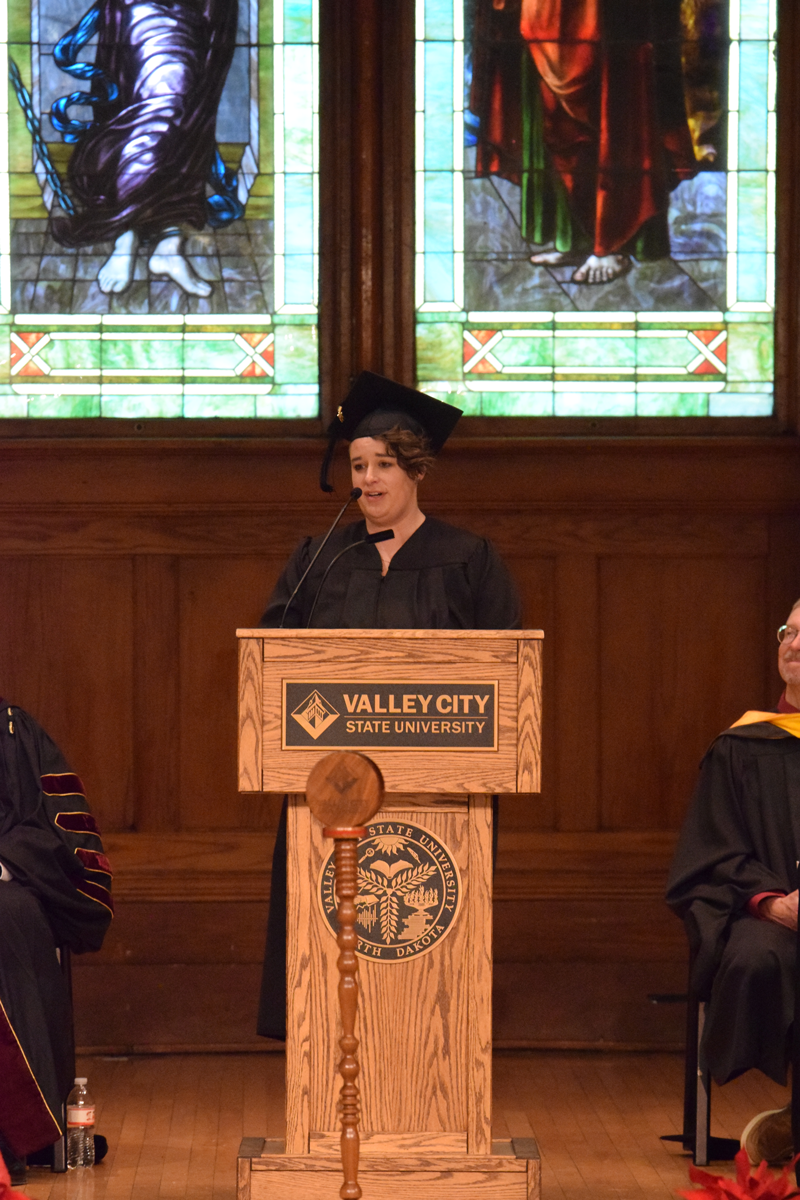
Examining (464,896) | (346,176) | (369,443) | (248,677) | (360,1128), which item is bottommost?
(360,1128)

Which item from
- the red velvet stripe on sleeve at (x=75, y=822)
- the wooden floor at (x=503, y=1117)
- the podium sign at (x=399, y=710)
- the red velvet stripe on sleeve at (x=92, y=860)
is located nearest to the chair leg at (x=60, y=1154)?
the wooden floor at (x=503, y=1117)

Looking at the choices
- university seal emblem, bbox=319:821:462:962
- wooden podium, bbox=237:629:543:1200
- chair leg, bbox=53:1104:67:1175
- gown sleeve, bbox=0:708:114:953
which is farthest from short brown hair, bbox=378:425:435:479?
chair leg, bbox=53:1104:67:1175

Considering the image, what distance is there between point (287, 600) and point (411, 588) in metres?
0.32

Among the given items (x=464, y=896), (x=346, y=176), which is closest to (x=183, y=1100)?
(x=464, y=896)

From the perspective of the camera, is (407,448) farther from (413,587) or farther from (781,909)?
(781,909)

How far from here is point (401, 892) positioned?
3182 millimetres

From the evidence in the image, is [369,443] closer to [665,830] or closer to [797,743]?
[797,743]

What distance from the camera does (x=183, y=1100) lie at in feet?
14.8

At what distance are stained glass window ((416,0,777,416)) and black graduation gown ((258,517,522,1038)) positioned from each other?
149 centimetres

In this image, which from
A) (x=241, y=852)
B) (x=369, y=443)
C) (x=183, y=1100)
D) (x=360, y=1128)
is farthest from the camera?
(x=241, y=852)

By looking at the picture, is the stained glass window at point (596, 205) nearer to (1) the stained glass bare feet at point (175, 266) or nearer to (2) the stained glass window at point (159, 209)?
(2) the stained glass window at point (159, 209)

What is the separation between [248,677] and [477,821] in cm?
58

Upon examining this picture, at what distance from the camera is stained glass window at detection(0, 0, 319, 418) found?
523cm

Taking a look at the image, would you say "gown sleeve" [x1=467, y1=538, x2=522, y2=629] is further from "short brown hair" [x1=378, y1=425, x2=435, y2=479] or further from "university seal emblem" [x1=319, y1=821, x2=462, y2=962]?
"university seal emblem" [x1=319, y1=821, x2=462, y2=962]
